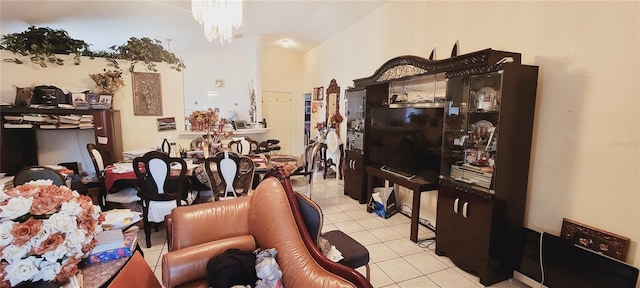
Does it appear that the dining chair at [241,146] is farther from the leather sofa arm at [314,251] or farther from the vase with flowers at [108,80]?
the leather sofa arm at [314,251]

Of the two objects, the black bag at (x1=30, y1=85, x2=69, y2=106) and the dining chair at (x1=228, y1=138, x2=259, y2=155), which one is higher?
the black bag at (x1=30, y1=85, x2=69, y2=106)

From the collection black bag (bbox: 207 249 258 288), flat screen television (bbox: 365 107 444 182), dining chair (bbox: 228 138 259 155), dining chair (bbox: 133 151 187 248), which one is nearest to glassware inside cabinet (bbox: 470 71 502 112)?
flat screen television (bbox: 365 107 444 182)

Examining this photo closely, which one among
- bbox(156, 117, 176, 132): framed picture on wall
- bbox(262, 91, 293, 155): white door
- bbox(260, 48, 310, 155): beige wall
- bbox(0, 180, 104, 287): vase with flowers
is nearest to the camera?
bbox(0, 180, 104, 287): vase with flowers

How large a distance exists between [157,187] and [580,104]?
12.5 ft

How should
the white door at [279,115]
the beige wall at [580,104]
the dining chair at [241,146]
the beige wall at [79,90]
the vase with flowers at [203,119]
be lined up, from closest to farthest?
1. the beige wall at [580,104]
2. the vase with flowers at [203,119]
3. the beige wall at [79,90]
4. the dining chair at [241,146]
5. the white door at [279,115]

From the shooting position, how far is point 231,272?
5.16 feet

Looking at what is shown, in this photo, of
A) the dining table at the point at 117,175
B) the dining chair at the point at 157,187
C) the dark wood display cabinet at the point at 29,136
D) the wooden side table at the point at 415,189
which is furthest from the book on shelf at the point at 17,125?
the wooden side table at the point at 415,189

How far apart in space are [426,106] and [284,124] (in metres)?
5.63

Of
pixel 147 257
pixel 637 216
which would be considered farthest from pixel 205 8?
pixel 637 216

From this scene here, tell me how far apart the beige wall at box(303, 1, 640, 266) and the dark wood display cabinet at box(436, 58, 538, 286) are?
5.2 inches

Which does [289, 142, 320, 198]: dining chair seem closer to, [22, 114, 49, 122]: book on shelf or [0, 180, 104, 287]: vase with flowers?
[0, 180, 104, 287]: vase with flowers

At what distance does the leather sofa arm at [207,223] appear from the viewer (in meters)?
1.86

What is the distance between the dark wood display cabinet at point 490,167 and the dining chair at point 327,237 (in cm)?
113

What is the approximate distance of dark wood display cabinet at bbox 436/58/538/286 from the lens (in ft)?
7.46
